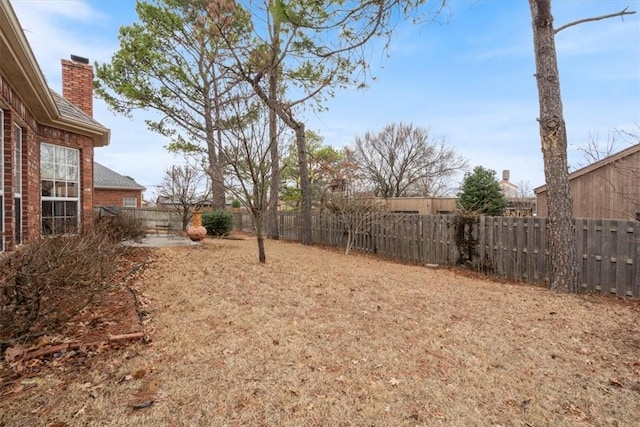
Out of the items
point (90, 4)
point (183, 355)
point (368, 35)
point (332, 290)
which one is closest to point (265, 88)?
point (90, 4)

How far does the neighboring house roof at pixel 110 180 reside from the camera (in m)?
22.9

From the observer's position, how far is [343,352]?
124 inches

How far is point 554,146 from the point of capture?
231 inches

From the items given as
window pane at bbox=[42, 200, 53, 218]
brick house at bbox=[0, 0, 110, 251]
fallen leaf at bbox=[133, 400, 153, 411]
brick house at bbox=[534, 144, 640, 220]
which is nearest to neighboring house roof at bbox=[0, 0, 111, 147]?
brick house at bbox=[0, 0, 110, 251]

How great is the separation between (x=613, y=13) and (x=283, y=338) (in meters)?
6.98

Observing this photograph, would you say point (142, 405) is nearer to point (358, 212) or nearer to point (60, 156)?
point (60, 156)

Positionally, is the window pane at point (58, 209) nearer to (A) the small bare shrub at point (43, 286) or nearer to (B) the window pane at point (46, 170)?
(B) the window pane at point (46, 170)

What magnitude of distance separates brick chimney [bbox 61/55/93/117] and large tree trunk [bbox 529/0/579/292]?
37.9 feet

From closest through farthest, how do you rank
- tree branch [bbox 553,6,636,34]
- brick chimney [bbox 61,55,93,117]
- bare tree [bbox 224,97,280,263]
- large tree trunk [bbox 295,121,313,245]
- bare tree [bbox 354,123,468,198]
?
tree branch [bbox 553,6,636,34] → bare tree [bbox 224,97,280,263] → brick chimney [bbox 61,55,93,117] → large tree trunk [bbox 295,121,313,245] → bare tree [bbox 354,123,468,198]

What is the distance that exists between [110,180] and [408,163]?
822 inches

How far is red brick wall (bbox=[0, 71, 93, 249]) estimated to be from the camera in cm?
525

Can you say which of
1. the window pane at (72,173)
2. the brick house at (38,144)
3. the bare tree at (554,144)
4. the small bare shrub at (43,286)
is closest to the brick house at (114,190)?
the brick house at (38,144)

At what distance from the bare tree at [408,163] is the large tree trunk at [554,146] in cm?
2010

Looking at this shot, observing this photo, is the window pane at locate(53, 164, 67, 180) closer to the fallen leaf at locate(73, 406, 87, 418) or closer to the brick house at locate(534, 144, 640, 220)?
the fallen leaf at locate(73, 406, 87, 418)
